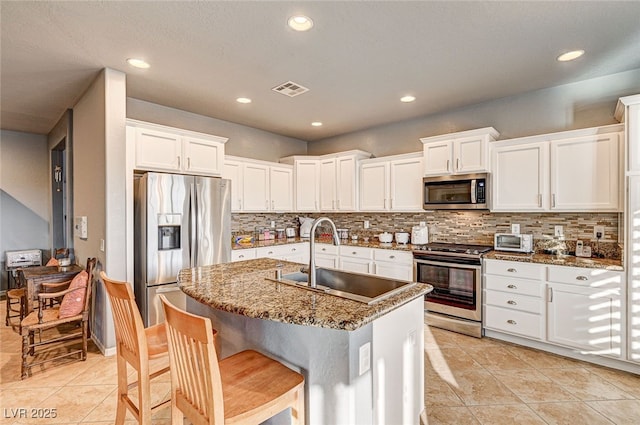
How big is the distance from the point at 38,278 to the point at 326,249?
11.2 feet

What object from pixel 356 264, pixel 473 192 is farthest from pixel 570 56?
pixel 356 264

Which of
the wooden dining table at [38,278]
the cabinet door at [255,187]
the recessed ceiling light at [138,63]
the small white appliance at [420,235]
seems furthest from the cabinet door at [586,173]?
the wooden dining table at [38,278]

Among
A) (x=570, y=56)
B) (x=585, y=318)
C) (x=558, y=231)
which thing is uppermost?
(x=570, y=56)

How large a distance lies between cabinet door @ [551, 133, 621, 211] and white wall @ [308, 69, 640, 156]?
439 millimetres

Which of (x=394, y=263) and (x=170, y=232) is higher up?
(x=170, y=232)

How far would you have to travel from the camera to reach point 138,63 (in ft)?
9.20

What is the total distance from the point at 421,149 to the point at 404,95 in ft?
3.65

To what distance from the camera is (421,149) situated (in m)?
4.53

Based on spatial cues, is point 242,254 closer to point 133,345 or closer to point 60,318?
point 60,318

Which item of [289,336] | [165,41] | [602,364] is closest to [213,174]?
[165,41]

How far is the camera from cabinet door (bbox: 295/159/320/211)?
5.20 m

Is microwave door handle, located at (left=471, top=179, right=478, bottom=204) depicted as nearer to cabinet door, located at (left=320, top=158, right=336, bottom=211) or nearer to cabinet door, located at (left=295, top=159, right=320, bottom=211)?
cabinet door, located at (left=320, top=158, right=336, bottom=211)

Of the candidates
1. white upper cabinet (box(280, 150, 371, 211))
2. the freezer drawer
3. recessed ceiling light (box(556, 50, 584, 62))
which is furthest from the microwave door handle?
the freezer drawer

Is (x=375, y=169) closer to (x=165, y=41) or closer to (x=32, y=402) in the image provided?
(x=165, y=41)
